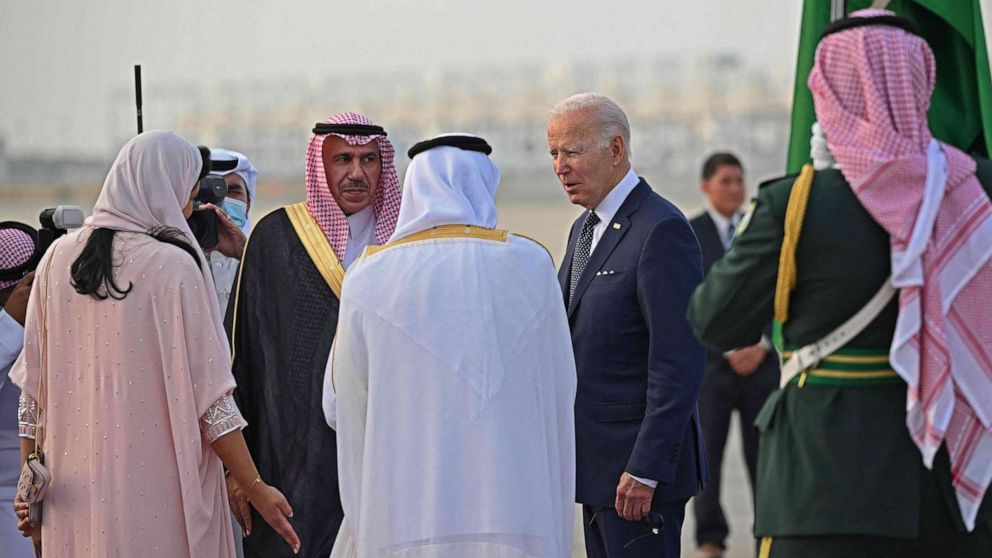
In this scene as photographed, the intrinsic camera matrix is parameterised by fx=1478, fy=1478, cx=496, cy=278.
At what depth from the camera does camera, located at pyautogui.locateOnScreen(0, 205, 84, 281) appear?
4.23 metres

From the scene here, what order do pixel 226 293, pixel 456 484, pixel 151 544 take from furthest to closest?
1. pixel 226 293
2. pixel 151 544
3. pixel 456 484

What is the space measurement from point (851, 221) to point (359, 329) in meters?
1.14

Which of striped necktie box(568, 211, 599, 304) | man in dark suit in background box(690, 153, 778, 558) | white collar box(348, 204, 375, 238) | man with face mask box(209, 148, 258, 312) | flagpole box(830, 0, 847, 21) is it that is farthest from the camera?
man in dark suit in background box(690, 153, 778, 558)

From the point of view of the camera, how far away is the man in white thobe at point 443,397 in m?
3.27

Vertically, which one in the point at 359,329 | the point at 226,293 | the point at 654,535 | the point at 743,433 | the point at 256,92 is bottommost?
the point at 256,92

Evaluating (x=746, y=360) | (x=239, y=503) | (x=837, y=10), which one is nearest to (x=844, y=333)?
(x=837, y=10)

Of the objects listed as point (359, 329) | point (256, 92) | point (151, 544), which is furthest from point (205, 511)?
point (256, 92)

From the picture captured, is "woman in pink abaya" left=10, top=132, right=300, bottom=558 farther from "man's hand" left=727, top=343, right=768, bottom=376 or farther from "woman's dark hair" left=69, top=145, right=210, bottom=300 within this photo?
"man's hand" left=727, top=343, right=768, bottom=376

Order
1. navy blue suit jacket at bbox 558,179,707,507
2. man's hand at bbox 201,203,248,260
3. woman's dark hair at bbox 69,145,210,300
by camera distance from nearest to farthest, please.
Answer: woman's dark hair at bbox 69,145,210,300
navy blue suit jacket at bbox 558,179,707,507
man's hand at bbox 201,203,248,260

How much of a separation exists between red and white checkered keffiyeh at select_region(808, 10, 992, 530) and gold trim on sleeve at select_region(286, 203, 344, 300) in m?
1.62

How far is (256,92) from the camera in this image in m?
40.6

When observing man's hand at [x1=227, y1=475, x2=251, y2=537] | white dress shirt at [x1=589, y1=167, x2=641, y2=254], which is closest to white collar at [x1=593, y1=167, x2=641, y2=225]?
white dress shirt at [x1=589, y1=167, x2=641, y2=254]

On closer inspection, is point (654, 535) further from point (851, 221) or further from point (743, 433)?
point (743, 433)

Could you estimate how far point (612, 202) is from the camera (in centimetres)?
402
